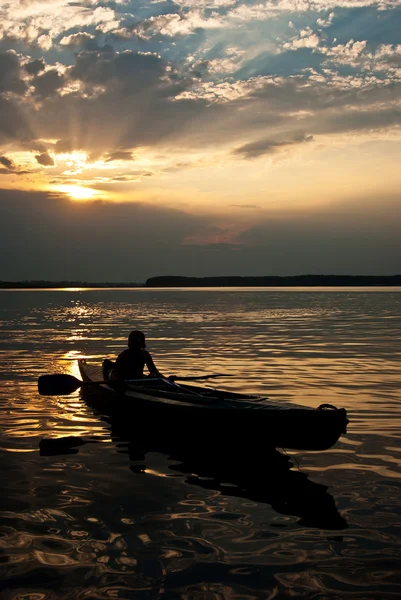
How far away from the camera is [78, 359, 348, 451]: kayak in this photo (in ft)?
35.1

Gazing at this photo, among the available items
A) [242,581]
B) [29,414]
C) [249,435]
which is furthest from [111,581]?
[29,414]

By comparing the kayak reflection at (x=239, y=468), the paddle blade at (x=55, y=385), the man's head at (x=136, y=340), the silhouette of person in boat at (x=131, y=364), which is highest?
the man's head at (x=136, y=340)

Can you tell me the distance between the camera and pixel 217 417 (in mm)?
11641

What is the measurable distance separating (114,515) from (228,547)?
1895 mm

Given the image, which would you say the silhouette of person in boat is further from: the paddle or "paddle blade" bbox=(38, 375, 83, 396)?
"paddle blade" bbox=(38, 375, 83, 396)

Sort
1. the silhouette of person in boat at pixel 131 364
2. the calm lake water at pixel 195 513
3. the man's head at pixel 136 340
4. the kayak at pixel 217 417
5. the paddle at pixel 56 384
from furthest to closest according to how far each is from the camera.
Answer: the paddle at pixel 56 384 < the silhouette of person in boat at pixel 131 364 < the man's head at pixel 136 340 < the kayak at pixel 217 417 < the calm lake water at pixel 195 513

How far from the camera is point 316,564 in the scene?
6855mm

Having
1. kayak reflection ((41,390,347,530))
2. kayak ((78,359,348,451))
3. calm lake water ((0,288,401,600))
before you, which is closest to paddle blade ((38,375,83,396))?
calm lake water ((0,288,401,600))

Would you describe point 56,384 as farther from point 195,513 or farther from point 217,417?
point 195,513

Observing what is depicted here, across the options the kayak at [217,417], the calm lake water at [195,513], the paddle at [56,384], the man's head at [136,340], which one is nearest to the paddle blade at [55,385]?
the paddle at [56,384]

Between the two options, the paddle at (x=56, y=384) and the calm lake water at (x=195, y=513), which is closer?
the calm lake water at (x=195, y=513)

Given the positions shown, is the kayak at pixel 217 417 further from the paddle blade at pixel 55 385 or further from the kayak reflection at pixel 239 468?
the paddle blade at pixel 55 385

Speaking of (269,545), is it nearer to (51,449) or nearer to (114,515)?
(114,515)

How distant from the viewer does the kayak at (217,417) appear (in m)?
10.7
